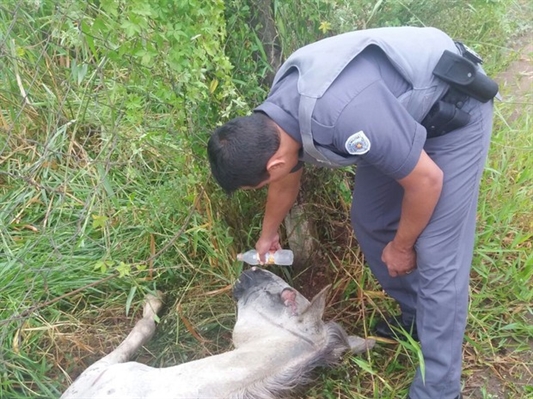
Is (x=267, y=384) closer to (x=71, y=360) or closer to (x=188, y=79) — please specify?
(x=71, y=360)

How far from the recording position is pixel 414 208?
2117 millimetres

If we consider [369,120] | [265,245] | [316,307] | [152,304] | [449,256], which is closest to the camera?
[369,120]

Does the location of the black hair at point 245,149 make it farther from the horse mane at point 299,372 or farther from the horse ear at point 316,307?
the horse mane at point 299,372

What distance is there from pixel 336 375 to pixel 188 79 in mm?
1491

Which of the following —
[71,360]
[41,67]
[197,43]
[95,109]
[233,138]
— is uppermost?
[197,43]

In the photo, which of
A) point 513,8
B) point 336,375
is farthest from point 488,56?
point 336,375

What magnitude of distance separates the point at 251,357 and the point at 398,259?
73 cm

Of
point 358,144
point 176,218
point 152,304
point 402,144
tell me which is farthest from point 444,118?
point 152,304

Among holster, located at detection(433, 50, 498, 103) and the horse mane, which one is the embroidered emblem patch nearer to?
holster, located at detection(433, 50, 498, 103)

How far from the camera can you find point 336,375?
267 centimetres

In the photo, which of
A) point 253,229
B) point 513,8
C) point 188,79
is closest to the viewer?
point 188,79

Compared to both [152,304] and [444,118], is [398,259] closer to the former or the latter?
[444,118]

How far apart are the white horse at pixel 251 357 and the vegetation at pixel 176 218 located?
0.62 feet

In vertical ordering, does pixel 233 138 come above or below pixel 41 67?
above
